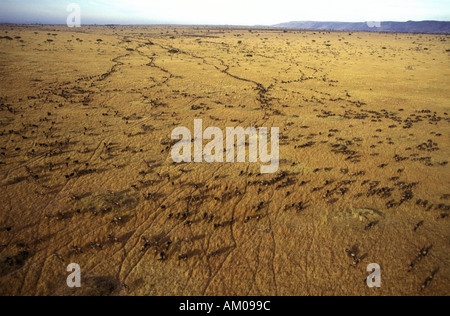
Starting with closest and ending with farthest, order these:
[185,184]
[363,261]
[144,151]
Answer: [363,261] → [185,184] → [144,151]

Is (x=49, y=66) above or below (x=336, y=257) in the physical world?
above

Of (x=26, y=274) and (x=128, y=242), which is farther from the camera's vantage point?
(x=128, y=242)

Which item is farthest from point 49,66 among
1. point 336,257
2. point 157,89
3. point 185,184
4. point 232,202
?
point 336,257

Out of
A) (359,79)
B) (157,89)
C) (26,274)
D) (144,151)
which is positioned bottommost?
(26,274)

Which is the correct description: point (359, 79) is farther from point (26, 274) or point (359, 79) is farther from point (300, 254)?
point (26, 274)

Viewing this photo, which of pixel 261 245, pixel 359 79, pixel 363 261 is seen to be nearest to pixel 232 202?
pixel 261 245
